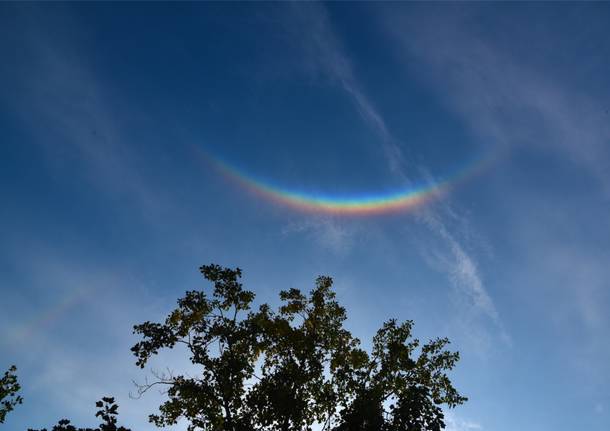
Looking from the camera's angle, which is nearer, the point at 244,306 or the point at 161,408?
the point at 161,408

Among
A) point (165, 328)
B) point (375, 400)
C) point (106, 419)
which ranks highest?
point (165, 328)

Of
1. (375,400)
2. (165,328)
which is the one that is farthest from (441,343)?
(165,328)

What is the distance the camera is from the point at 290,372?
2042 centimetres

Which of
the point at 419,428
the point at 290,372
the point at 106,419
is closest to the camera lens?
the point at 106,419

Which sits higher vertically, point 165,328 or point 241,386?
point 165,328

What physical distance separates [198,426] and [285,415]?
159 inches

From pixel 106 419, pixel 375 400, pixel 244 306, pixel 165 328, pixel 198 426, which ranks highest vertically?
pixel 244 306

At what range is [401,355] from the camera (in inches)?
808

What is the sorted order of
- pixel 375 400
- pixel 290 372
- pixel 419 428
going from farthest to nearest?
pixel 290 372 → pixel 375 400 → pixel 419 428

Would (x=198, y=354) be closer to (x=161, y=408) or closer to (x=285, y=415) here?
(x=161, y=408)

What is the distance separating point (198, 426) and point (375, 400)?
826 centimetres

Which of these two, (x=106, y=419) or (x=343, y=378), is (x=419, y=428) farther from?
(x=106, y=419)

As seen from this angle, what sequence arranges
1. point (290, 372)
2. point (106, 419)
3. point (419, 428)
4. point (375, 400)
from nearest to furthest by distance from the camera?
1. point (106, 419)
2. point (419, 428)
3. point (375, 400)
4. point (290, 372)

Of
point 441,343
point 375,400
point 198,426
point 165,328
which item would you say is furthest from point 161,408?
point 441,343
